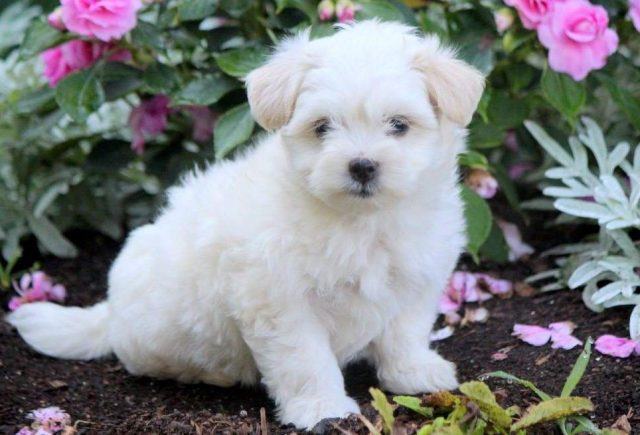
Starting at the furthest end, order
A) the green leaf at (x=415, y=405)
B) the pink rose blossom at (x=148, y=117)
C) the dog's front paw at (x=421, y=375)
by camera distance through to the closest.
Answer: the pink rose blossom at (x=148, y=117) → the dog's front paw at (x=421, y=375) → the green leaf at (x=415, y=405)

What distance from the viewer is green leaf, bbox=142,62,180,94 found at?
5.36 meters

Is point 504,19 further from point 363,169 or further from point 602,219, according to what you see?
point 363,169

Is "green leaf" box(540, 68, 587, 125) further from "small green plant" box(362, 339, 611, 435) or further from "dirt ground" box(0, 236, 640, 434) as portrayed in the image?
"small green plant" box(362, 339, 611, 435)

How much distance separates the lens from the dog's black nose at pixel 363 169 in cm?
361

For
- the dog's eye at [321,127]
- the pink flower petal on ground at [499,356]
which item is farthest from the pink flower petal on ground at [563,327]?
the dog's eye at [321,127]

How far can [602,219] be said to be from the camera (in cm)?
483

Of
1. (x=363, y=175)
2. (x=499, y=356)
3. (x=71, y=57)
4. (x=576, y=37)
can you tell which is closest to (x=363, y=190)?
(x=363, y=175)

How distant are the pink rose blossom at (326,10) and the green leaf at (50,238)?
218cm

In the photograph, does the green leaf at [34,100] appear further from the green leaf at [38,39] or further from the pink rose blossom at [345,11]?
the pink rose blossom at [345,11]

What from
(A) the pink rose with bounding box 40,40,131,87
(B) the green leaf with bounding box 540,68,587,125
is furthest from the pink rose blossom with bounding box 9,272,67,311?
(B) the green leaf with bounding box 540,68,587,125

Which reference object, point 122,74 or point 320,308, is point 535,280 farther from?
point 122,74

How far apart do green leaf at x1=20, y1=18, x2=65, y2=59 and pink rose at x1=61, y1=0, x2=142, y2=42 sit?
21 cm

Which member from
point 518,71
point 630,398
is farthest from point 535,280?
point 630,398

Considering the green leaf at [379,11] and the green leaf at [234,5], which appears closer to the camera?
the green leaf at [379,11]
